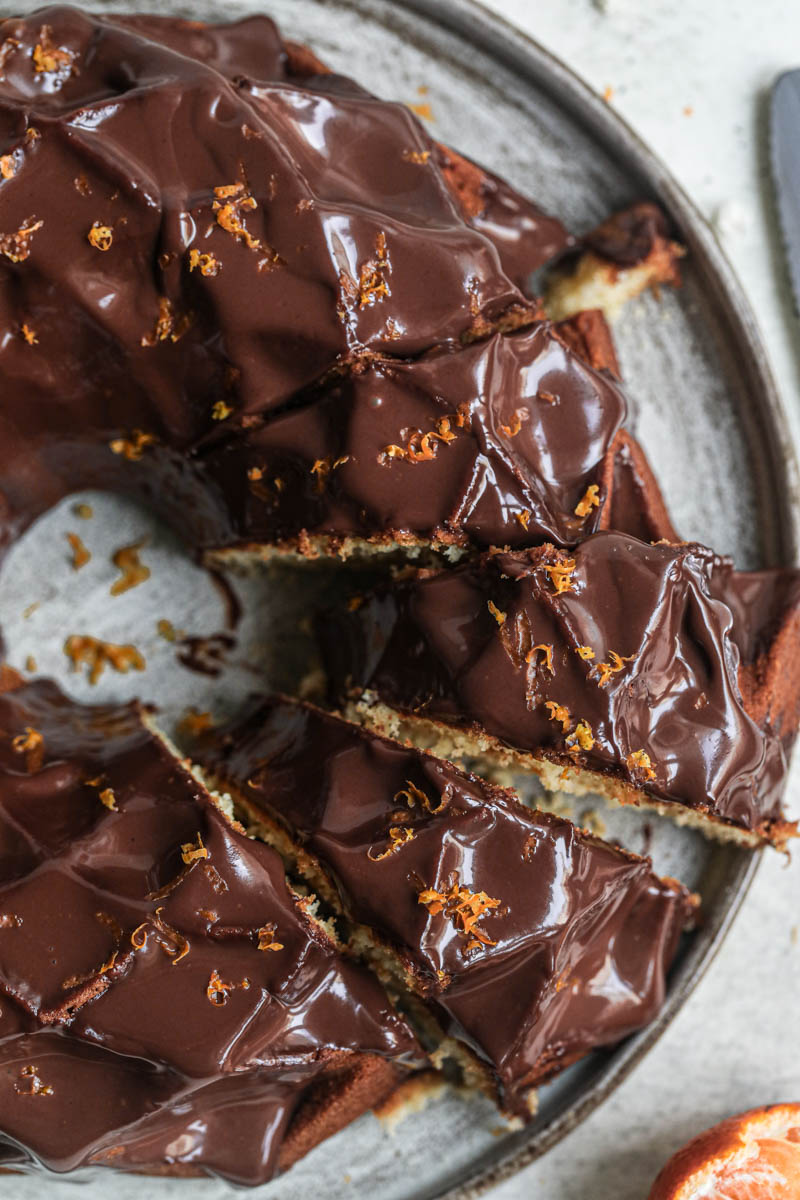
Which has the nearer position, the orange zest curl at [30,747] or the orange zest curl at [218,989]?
the orange zest curl at [218,989]

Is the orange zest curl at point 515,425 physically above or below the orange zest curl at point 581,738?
above

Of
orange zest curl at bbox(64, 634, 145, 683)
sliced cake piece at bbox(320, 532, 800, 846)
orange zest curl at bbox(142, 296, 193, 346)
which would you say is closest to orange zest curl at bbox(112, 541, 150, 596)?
orange zest curl at bbox(64, 634, 145, 683)

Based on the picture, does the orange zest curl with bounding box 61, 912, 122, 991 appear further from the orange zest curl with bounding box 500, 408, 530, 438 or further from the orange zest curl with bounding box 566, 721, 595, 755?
the orange zest curl with bounding box 500, 408, 530, 438

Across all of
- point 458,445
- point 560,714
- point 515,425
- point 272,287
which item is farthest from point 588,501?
point 272,287

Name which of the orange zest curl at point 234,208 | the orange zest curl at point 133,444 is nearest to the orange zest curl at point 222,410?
the orange zest curl at point 133,444

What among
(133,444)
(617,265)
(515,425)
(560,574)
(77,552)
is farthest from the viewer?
(77,552)

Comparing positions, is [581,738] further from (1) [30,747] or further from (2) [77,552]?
(2) [77,552]

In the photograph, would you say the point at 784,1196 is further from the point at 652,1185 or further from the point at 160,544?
the point at 160,544

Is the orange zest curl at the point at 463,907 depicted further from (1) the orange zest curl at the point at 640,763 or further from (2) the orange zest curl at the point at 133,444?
(2) the orange zest curl at the point at 133,444
